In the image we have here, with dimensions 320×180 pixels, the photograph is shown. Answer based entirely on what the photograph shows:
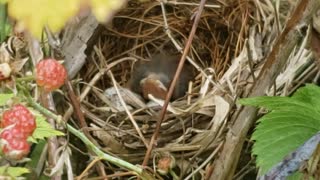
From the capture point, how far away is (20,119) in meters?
0.96

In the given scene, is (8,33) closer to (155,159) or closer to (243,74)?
(155,159)

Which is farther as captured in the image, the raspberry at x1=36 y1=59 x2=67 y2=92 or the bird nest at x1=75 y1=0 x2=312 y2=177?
the bird nest at x1=75 y1=0 x2=312 y2=177

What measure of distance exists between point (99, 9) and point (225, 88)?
130 centimetres

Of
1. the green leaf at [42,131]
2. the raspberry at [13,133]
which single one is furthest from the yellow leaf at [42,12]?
the green leaf at [42,131]

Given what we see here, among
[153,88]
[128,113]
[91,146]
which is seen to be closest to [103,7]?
[91,146]

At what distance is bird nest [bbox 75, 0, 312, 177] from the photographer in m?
1.96

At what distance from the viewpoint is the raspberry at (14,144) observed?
3.07 ft

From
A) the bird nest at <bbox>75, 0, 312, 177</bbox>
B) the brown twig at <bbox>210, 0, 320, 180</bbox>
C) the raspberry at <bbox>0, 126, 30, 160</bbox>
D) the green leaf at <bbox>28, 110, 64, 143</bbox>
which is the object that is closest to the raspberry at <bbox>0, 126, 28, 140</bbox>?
the raspberry at <bbox>0, 126, 30, 160</bbox>

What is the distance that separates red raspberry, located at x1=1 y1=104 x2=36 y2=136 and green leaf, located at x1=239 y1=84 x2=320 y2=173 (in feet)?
1.81

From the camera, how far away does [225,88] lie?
2.06 metres

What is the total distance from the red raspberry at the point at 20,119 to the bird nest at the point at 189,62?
0.88 metres

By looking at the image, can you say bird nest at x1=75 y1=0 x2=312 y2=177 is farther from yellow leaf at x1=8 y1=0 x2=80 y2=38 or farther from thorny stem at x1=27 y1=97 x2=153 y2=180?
yellow leaf at x1=8 y1=0 x2=80 y2=38

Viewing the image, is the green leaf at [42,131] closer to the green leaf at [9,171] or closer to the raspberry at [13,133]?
the green leaf at [9,171]

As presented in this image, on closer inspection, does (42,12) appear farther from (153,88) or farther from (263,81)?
(153,88)
